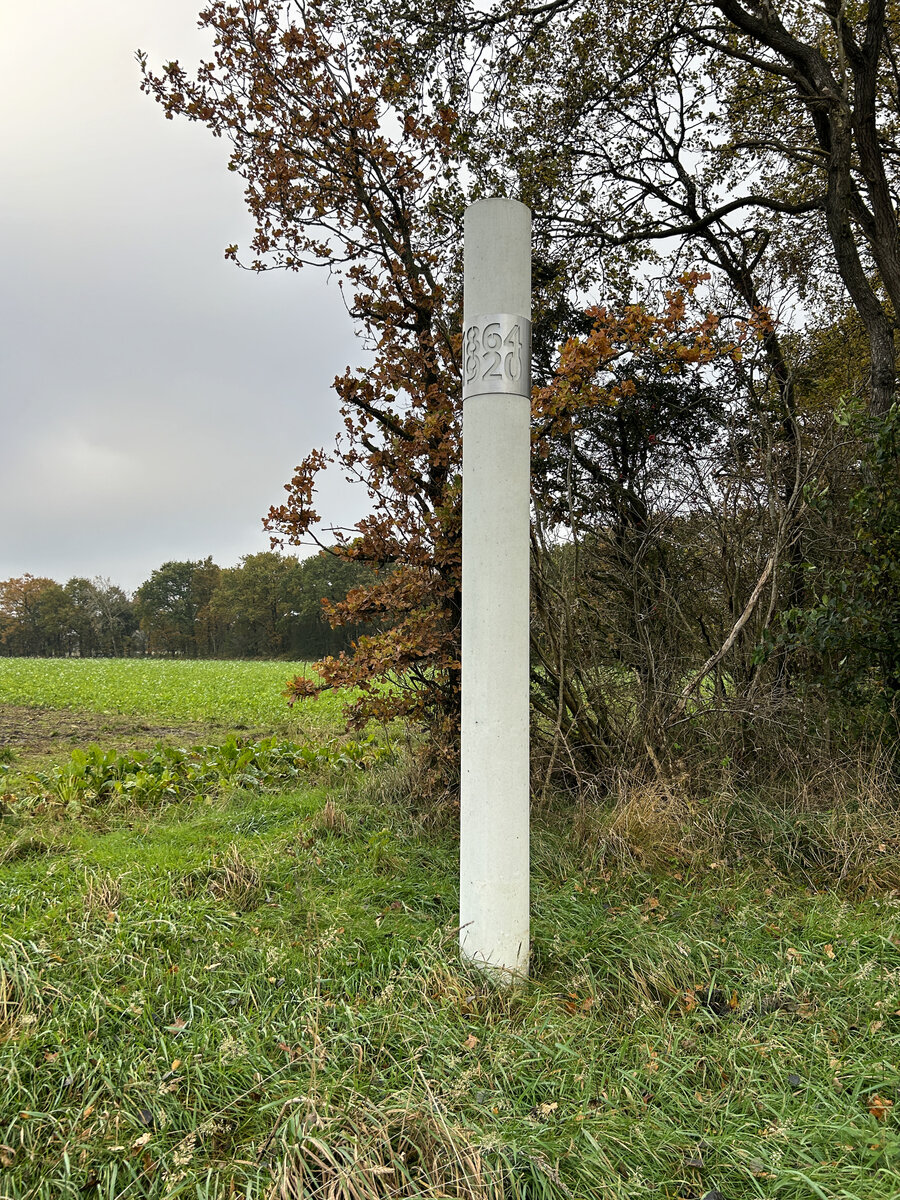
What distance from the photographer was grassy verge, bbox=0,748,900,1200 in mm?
1858

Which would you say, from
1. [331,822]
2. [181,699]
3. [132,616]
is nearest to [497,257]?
[331,822]

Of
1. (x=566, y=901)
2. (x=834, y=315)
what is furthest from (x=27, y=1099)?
(x=834, y=315)

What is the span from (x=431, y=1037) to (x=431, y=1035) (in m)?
0.01

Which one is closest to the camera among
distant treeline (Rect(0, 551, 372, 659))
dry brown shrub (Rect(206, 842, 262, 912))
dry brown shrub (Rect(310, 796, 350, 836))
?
dry brown shrub (Rect(206, 842, 262, 912))

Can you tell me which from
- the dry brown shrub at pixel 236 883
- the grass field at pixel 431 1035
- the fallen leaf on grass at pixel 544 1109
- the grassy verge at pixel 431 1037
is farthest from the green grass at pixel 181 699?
the fallen leaf on grass at pixel 544 1109

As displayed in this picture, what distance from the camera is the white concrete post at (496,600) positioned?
9.25 feet

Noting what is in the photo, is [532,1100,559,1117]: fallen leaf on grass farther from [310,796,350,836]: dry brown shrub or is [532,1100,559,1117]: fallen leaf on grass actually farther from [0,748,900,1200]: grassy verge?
[310,796,350,836]: dry brown shrub

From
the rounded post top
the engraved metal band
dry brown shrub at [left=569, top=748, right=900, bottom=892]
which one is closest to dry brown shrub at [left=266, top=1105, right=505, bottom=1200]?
dry brown shrub at [left=569, top=748, right=900, bottom=892]

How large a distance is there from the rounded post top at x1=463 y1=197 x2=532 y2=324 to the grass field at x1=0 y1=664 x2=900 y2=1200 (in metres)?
2.47

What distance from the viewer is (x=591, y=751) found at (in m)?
4.99

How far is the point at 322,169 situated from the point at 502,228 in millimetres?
2826

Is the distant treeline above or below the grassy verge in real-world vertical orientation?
above

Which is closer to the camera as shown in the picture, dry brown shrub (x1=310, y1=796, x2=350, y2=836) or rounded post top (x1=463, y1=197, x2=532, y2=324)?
rounded post top (x1=463, y1=197, x2=532, y2=324)

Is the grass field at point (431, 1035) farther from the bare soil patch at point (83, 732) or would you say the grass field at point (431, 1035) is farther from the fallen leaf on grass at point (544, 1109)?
the bare soil patch at point (83, 732)
